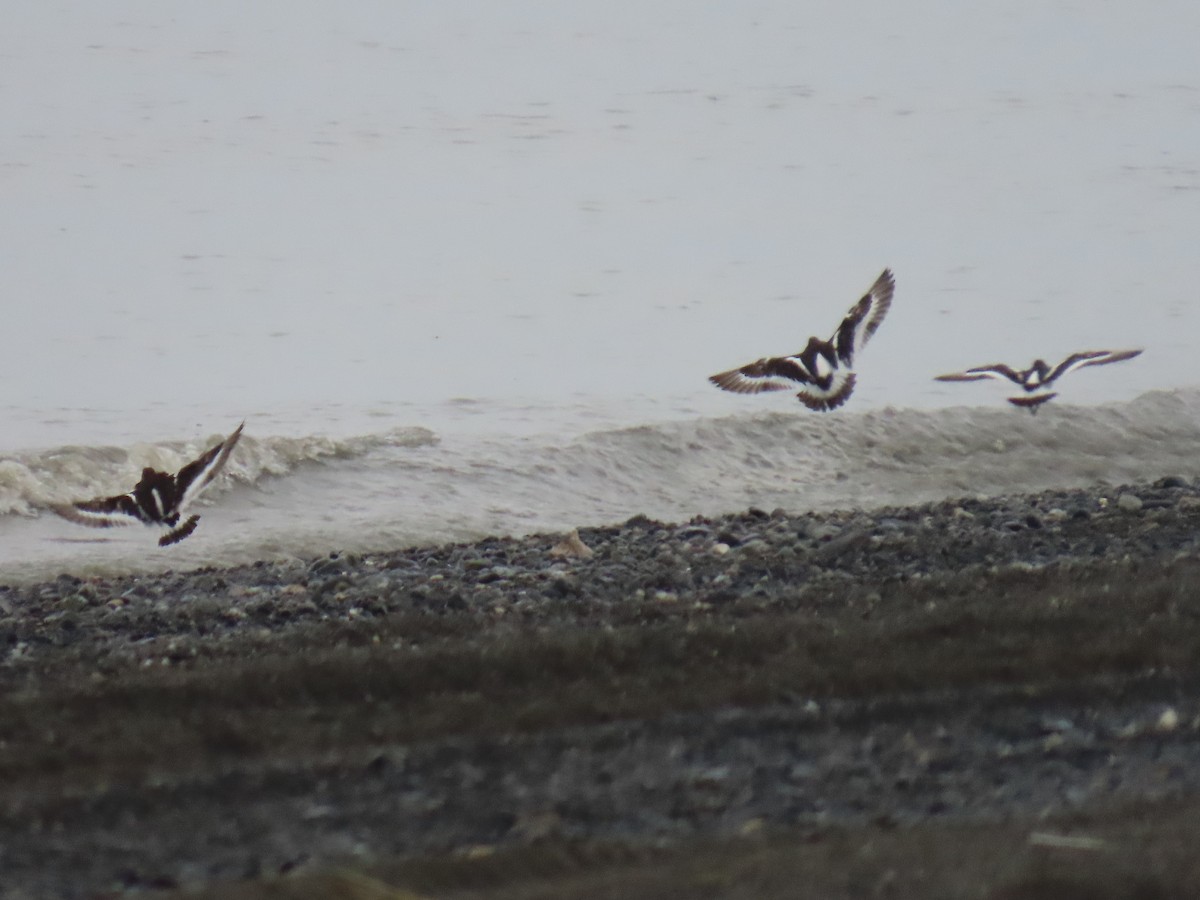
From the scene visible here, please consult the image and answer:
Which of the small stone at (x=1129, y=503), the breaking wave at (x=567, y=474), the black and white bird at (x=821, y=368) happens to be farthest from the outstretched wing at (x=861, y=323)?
the breaking wave at (x=567, y=474)

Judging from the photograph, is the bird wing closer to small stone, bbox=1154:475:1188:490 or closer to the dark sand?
small stone, bbox=1154:475:1188:490

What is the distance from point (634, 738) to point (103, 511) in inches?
198

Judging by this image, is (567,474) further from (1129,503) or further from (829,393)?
(1129,503)

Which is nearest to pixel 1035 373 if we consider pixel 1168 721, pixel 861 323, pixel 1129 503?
pixel 861 323

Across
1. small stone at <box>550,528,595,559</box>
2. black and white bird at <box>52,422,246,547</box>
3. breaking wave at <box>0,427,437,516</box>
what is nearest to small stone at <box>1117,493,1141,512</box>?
small stone at <box>550,528,595,559</box>

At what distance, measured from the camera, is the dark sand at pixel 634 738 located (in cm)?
315

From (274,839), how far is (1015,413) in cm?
1082

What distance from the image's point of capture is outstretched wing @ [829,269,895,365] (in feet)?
29.5

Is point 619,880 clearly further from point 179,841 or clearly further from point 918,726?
point 918,726

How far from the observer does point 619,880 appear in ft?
9.88

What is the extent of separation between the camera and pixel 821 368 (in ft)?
29.4

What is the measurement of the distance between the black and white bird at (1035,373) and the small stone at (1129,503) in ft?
10.1

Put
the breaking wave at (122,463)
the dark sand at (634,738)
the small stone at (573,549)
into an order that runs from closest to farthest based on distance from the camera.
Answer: the dark sand at (634,738) < the small stone at (573,549) < the breaking wave at (122,463)

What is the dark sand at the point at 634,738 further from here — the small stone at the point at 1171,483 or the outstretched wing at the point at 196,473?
the small stone at the point at 1171,483
